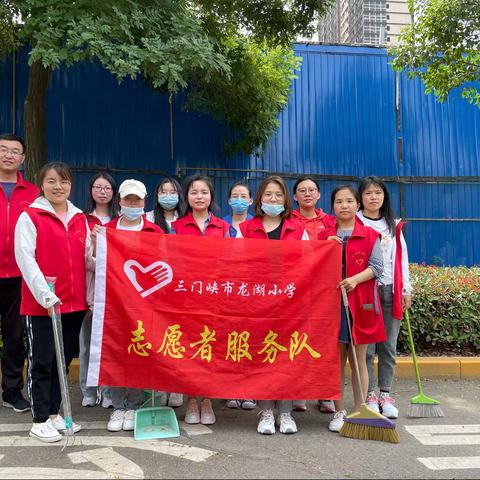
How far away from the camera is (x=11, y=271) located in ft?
13.3

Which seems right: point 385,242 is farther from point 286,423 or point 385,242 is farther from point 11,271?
point 11,271

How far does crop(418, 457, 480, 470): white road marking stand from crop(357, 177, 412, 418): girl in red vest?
0.76 m

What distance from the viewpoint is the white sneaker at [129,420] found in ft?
12.1

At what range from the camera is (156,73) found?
5.80 m

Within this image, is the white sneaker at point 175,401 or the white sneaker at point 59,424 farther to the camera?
the white sneaker at point 175,401

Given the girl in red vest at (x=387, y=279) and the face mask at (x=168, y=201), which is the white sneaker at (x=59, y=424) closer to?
the face mask at (x=168, y=201)

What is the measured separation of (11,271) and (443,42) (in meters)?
6.75

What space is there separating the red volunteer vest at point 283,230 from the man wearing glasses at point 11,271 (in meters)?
1.75

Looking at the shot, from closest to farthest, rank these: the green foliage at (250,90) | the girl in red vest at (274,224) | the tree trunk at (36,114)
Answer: the girl in red vest at (274,224)
the tree trunk at (36,114)
the green foliage at (250,90)

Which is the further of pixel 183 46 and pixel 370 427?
pixel 183 46

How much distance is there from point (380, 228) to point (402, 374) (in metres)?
1.90

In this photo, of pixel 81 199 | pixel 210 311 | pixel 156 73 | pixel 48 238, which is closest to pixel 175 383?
pixel 210 311

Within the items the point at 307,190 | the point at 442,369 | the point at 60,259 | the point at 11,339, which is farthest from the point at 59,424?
the point at 442,369

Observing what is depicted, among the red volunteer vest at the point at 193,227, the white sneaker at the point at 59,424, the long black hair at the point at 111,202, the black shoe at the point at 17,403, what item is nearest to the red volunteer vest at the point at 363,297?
the red volunteer vest at the point at 193,227
